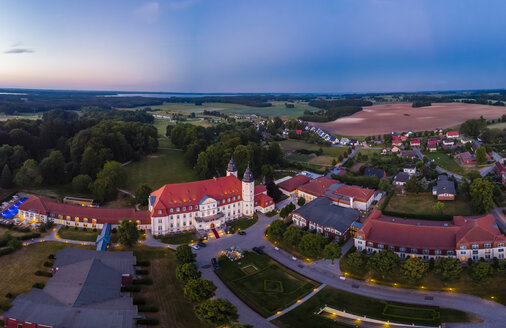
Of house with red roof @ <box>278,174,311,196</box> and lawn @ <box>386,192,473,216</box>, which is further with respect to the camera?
house with red roof @ <box>278,174,311,196</box>

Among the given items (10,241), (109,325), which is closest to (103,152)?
(10,241)

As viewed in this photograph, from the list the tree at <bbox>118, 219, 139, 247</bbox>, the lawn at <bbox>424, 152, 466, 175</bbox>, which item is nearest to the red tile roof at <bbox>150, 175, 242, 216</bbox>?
the tree at <bbox>118, 219, 139, 247</bbox>

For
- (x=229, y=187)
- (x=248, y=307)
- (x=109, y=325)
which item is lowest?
(x=248, y=307)

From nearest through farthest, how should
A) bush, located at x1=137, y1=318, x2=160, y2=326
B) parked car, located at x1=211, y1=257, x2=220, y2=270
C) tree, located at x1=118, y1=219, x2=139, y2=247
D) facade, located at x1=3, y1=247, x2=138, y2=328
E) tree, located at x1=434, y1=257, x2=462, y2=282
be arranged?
facade, located at x1=3, y1=247, x2=138, y2=328, bush, located at x1=137, y1=318, x2=160, y2=326, tree, located at x1=434, y1=257, x2=462, y2=282, parked car, located at x1=211, y1=257, x2=220, y2=270, tree, located at x1=118, y1=219, x2=139, y2=247

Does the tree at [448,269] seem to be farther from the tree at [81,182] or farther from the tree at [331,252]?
the tree at [81,182]

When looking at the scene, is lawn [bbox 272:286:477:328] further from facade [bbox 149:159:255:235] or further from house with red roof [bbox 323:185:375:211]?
house with red roof [bbox 323:185:375:211]

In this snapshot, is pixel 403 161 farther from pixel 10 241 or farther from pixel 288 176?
pixel 10 241
